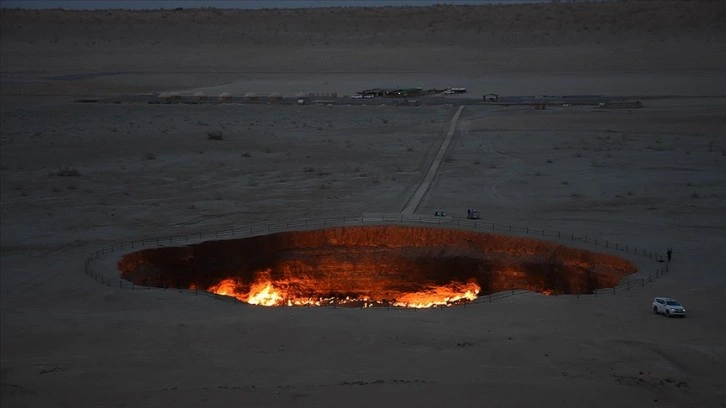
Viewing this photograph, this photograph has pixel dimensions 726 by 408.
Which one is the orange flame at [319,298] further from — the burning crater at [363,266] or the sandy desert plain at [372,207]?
the sandy desert plain at [372,207]

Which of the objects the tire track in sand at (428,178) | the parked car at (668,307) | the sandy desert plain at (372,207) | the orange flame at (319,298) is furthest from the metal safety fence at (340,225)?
the parked car at (668,307)

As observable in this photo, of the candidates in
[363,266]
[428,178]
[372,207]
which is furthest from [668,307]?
[428,178]

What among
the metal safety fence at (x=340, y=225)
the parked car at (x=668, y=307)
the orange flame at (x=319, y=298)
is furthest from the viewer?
the orange flame at (x=319, y=298)

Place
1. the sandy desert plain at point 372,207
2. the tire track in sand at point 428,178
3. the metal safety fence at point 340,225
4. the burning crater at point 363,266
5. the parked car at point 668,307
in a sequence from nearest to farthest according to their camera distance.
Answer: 1. the sandy desert plain at point 372,207
2. the parked car at point 668,307
3. the metal safety fence at point 340,225
4. the burning crater at point 363,266
5. the tire track in sand at point 428,178

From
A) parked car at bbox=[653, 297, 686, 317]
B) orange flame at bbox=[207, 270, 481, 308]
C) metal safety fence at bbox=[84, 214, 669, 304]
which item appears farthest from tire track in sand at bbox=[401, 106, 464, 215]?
parked car at bbox=[653, 297, 686, 317]

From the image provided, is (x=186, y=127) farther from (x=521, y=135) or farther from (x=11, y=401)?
(x=11, y=401)

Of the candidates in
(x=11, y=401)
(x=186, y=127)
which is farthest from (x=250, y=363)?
(x=186, y=127)

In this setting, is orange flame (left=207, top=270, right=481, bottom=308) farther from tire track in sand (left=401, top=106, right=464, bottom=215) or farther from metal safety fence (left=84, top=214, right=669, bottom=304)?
tire track in sand (left=401, top=106, right=464, bottom=215)
